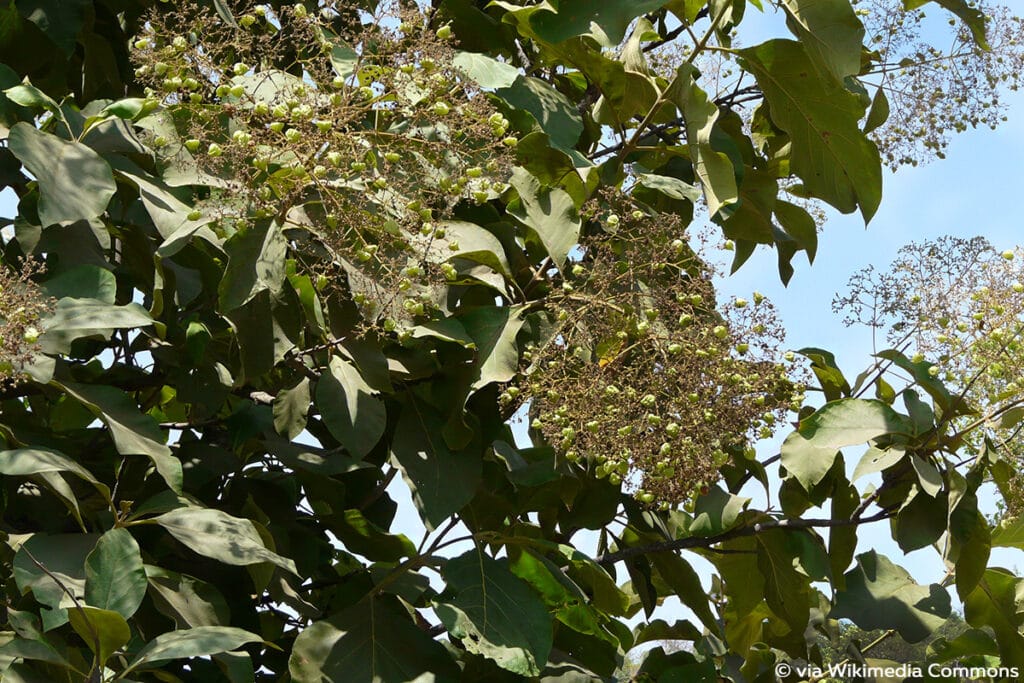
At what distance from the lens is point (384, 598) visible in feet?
7.69

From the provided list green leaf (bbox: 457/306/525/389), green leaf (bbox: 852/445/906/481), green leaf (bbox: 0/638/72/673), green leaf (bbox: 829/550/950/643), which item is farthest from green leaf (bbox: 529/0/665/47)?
green leaf (bbox: 829/550/950/643)

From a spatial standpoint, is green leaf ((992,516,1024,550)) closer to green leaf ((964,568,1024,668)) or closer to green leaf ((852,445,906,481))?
green leaf ((964,568,1024,668))

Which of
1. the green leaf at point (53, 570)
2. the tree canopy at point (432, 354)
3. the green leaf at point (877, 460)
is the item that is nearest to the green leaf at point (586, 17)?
the tree canopy at point (432, 354)

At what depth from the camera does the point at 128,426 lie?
6.52 ft

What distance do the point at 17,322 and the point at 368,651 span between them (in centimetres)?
86

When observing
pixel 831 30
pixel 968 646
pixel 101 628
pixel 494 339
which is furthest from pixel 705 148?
pixel 968 646

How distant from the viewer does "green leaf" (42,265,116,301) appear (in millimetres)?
1984

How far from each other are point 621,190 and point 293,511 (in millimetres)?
943

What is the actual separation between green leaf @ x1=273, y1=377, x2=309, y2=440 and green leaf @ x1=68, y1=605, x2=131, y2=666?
1.68 feet

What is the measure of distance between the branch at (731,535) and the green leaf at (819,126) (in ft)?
2.08

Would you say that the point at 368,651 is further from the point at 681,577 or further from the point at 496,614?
the point at 681,577

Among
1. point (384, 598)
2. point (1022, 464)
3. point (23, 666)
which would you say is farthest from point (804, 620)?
point (23, 666)

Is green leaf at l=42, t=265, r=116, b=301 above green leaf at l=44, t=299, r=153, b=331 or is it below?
above

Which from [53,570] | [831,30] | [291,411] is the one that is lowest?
[53,570]
